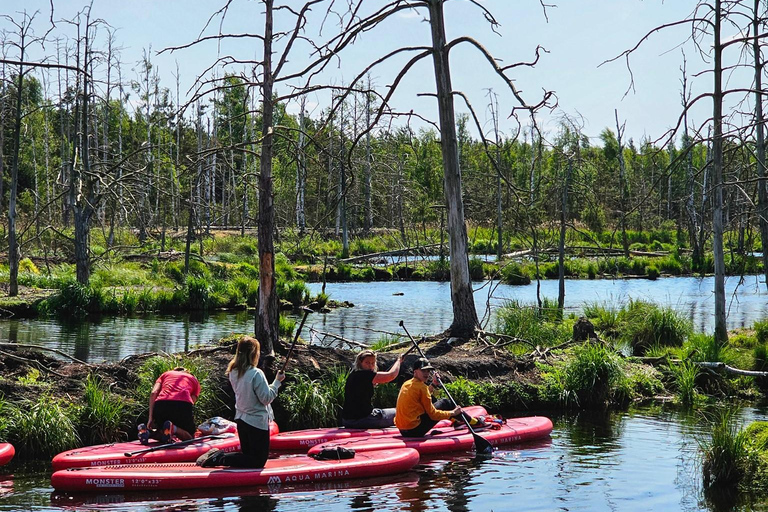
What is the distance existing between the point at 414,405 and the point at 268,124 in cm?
468

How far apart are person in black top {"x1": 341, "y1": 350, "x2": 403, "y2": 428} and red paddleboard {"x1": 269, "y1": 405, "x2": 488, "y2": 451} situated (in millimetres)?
116

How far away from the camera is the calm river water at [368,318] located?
60.5ft

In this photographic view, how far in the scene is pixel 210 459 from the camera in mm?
8938

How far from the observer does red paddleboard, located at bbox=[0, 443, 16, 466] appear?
8969 millimetres

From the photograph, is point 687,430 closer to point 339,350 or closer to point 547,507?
point 547,507

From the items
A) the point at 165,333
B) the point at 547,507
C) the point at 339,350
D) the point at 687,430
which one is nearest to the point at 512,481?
the point at 547,507

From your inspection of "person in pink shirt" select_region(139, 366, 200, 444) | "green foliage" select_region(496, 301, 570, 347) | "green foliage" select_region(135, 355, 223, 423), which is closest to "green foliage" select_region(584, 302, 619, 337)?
"green foliage" select_region(496, 301, 570, 347)

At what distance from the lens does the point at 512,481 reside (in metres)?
9.25

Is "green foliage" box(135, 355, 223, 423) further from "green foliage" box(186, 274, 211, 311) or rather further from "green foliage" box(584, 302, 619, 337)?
"green foliage" box(186, 274, 211, 311)

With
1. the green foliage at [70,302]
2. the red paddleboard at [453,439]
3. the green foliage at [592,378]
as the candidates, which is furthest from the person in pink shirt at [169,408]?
the green foliage at [70,302]

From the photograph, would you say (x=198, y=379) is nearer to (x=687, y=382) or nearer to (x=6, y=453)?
(x=6, y=453)

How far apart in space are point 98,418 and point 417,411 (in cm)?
396

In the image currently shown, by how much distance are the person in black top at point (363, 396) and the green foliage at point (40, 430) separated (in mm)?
3391

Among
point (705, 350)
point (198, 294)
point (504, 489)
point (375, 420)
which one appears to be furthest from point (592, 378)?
point (198, 294)
